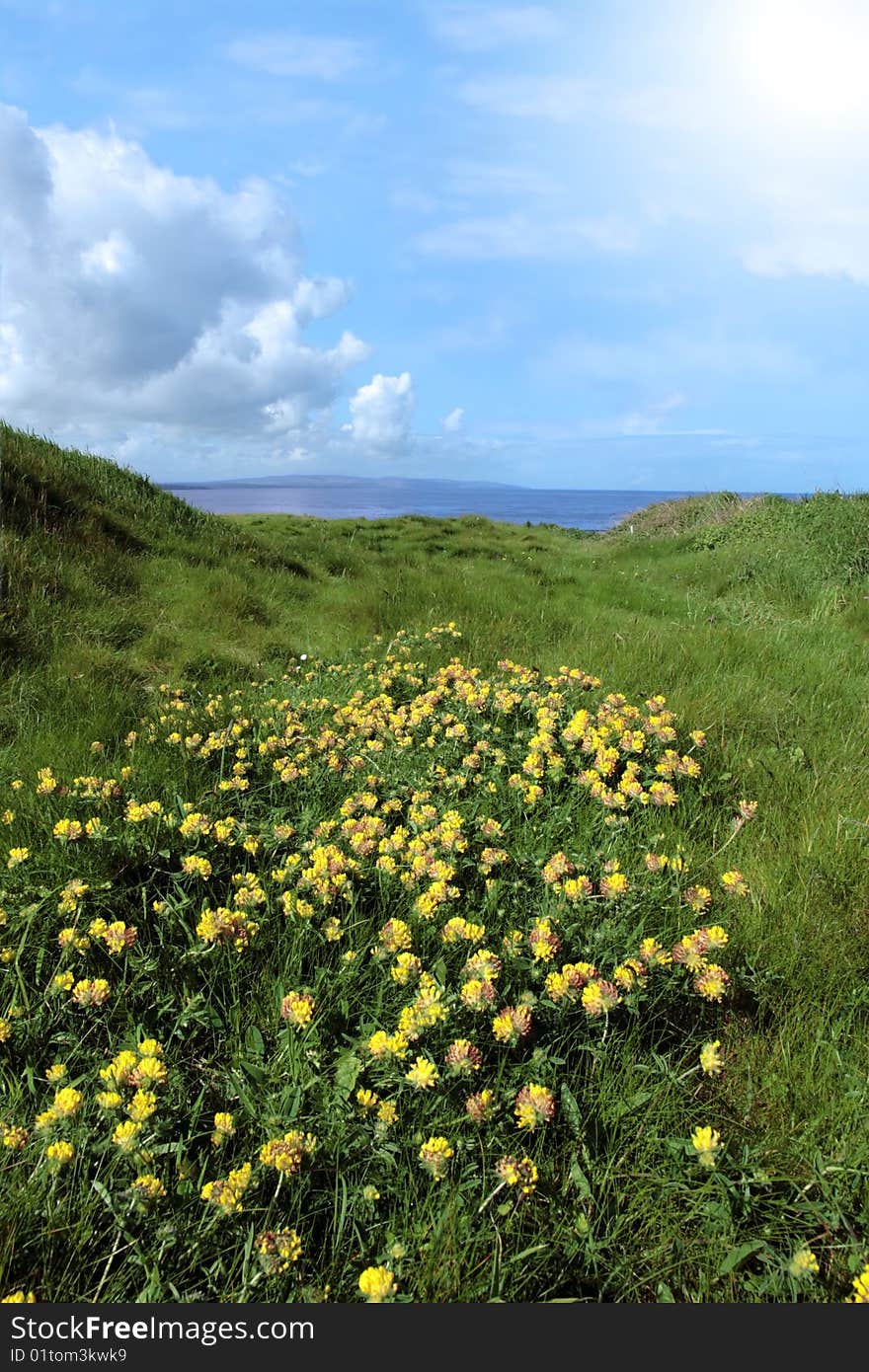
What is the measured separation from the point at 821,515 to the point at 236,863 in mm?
14816

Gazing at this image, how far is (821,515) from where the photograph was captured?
14.1 meters

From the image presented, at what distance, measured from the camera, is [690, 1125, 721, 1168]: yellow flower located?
1.79m

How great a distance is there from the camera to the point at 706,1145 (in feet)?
5.95

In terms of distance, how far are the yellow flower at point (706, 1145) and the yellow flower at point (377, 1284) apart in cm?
84

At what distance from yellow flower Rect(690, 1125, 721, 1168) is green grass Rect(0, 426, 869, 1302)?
111 mm

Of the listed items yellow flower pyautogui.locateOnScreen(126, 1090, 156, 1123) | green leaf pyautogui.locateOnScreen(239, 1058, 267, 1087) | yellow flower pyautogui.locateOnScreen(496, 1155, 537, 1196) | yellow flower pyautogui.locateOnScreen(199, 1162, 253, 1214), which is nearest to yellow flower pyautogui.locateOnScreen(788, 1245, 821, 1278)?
yellow flower pyautogui.locateOnScreen(496, 1155, 537, 1196)

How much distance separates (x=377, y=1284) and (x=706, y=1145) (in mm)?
897

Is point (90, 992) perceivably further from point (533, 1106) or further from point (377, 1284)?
point (533, 1106)

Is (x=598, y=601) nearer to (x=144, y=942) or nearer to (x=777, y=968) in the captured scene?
(x=777, y=968)

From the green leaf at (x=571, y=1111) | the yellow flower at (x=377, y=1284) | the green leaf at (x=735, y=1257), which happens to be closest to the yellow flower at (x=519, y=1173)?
the green leaf at (x=571, y=1111)

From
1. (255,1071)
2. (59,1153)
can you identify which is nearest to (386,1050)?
(255,1071)

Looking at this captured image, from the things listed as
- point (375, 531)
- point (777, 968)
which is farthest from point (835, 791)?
point (375, 531)

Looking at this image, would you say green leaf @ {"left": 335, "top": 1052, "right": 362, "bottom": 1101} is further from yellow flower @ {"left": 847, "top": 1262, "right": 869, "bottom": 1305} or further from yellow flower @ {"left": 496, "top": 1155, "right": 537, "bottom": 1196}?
yellow flower @ {"left": 847, "top": 1262, "right": 869, "bottom": 1305}

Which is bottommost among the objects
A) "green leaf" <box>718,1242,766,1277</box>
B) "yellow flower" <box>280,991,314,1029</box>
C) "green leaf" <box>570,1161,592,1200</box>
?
"green leaf" <box>718,1242,766,1277</box>
